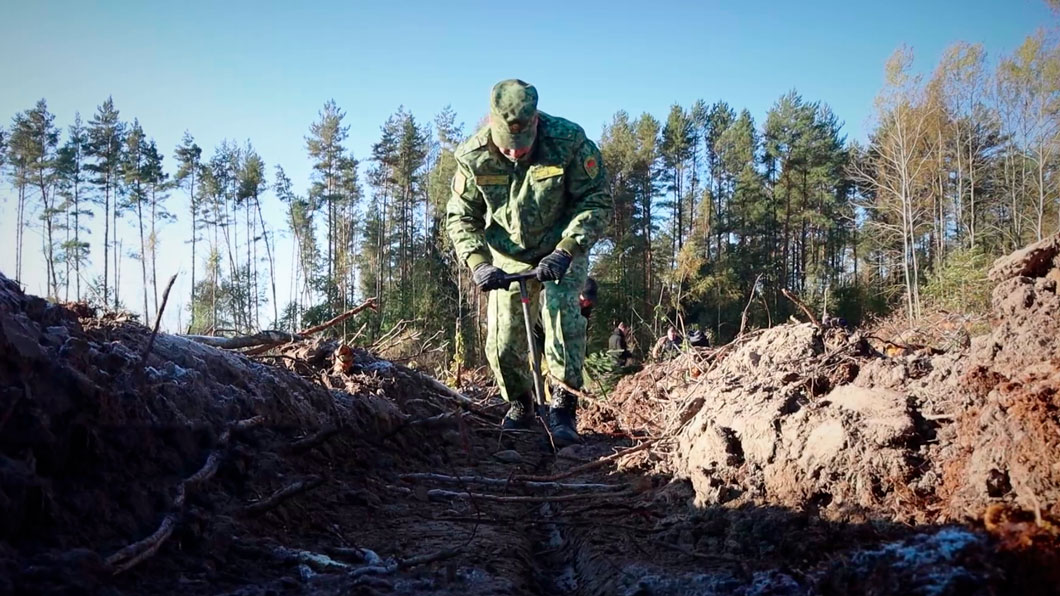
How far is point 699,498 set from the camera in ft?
8.75

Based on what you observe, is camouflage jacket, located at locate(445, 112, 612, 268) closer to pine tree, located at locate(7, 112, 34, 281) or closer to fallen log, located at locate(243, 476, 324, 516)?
fallen log, located at locate(243, 476, 324, 516)

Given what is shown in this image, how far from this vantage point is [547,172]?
496 cm

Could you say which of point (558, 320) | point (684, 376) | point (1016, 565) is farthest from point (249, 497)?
point (684, 376)

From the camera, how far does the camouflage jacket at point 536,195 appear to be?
4996 millimetres

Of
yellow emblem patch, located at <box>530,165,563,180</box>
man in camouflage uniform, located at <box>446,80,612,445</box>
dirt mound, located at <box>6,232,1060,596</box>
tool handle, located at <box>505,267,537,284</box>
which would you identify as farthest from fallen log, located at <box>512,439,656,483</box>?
yellow emblem patch, located at <box>530,165,563,180</box>

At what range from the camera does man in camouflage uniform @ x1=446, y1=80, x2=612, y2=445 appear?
16.0 feet

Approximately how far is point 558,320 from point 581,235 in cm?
60

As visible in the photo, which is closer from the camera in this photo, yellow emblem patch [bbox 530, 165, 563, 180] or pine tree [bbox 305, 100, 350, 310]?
yellow emblem patch [bbox 530, 165, 563, 180]

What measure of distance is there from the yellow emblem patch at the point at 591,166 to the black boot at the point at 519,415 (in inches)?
67.8

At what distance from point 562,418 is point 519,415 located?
2.01ft

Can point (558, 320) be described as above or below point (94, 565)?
above

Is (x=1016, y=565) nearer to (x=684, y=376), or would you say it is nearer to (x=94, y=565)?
(x=94, y=565)

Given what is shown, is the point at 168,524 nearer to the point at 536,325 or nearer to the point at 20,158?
the point at 536,325

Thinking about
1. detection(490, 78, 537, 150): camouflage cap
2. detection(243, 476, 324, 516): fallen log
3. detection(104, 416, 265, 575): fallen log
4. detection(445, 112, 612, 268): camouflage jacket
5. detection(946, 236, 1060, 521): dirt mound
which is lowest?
detection(243, 476, 324, 516): fallen log
